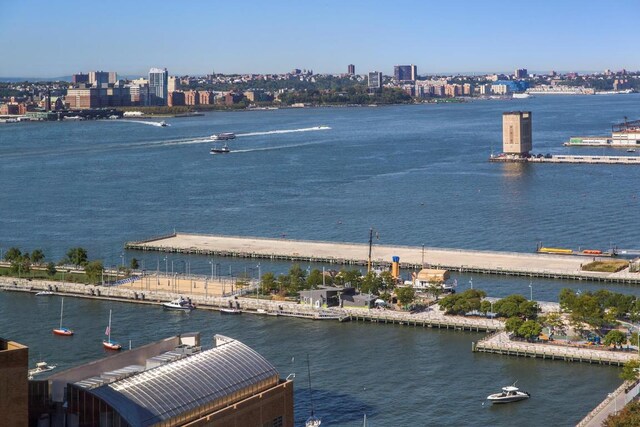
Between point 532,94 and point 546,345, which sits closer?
point 546,345

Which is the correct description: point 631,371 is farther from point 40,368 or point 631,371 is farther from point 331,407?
point 40,368

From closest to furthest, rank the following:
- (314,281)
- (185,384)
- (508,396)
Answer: (185,384)
(508,396)
(314,281)

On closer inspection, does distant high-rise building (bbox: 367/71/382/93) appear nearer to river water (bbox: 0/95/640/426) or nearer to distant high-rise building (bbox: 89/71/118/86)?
distant high-rise building (bbox: 89/71/118/86)

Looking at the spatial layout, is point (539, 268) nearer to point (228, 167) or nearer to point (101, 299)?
point (101, 299)

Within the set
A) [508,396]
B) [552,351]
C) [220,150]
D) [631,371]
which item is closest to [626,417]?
[631,371]

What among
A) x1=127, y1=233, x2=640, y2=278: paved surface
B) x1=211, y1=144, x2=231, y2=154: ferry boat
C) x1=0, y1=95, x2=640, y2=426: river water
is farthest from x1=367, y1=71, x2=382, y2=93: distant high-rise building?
x1=127, y1=233, x2=640, y2=278: paved surface

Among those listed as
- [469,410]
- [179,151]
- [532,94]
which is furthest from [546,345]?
[532,94]

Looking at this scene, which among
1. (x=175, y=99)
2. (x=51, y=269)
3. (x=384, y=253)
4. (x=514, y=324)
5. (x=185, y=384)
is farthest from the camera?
(x=175, y=99)
